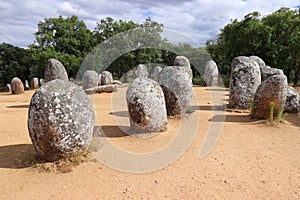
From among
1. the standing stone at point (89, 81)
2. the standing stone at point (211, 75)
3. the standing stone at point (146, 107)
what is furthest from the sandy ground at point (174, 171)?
the standing stone at point (211, 75)

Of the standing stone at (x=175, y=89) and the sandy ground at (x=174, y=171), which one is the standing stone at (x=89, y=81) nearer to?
the standing stone at (x=175, y=89)

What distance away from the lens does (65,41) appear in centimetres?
3052

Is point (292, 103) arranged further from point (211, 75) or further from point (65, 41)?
point (65, 41)

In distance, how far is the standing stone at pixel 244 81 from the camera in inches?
396

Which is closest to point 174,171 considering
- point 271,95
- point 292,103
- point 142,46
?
point 271,95

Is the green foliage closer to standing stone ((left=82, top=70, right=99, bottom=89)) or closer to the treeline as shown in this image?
the treeline

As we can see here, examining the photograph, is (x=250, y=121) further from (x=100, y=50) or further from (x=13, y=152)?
(x=100, y=50)

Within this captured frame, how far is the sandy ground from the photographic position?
4230 millimetres

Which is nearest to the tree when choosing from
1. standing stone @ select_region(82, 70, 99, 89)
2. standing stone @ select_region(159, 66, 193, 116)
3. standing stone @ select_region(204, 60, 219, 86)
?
standing stone @ select_region(82, 70, 99, 89)

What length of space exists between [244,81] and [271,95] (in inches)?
76.8

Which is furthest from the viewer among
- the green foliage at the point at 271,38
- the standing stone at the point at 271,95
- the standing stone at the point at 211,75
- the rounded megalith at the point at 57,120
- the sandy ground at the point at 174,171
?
the green foliage at the point at 271,38

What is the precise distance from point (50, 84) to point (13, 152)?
2067 millimetres

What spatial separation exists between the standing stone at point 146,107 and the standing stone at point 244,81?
14.1 feet

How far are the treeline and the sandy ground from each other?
14.8 m
